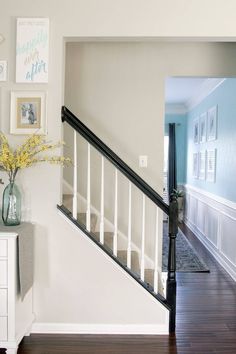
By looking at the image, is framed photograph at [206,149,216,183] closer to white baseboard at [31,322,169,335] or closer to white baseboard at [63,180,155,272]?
white baseboard at [63,180,155,272]

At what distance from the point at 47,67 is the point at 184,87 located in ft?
12.7

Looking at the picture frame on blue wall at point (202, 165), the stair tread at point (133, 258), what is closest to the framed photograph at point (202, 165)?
the picture frame on blue wall at point (202, 165)

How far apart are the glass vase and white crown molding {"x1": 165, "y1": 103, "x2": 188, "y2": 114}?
580cm

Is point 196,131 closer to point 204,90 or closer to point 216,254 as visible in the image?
point 204,90

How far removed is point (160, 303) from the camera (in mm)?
2502

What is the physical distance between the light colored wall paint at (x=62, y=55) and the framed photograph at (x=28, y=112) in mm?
48

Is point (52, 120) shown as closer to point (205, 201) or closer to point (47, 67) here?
point (47, 67)

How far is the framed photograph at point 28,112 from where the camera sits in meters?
2.45

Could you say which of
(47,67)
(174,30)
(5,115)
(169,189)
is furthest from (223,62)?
(169,189)

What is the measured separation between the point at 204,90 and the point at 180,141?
2.32 metres

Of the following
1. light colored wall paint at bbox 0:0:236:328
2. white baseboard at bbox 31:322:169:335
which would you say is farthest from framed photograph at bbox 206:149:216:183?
white baseboard at bbox 31:322:169:335

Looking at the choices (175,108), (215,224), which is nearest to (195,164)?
(175,108)

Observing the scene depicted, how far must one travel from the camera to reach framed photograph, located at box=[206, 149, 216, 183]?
4969mm

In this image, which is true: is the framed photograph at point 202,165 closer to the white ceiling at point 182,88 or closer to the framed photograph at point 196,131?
the framed photograph at point 196,131
